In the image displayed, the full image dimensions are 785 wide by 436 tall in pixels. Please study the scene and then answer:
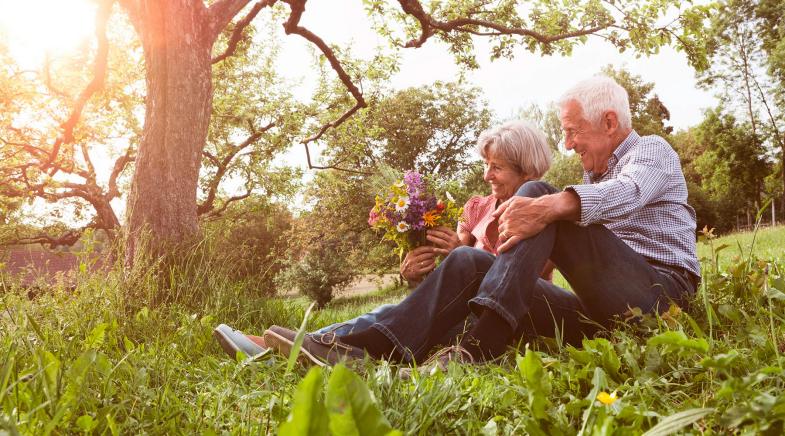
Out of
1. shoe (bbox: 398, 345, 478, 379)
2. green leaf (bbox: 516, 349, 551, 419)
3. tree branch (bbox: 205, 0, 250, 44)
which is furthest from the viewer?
tree branch (bbox: 205, 0, 250, 44)

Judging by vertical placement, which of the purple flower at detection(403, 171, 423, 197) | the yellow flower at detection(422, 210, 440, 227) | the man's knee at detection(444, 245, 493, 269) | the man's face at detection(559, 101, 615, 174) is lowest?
the man's knee at detection(444, 245, 493, 269)

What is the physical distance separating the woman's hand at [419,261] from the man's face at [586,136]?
101 cm

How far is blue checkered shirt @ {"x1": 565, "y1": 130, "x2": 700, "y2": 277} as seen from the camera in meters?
2.53

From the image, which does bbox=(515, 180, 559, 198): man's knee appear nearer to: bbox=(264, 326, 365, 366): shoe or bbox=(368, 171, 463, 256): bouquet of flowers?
bbox=(368, 171, 463, 256): bouquet of flowers

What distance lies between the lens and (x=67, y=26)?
32.9 ft

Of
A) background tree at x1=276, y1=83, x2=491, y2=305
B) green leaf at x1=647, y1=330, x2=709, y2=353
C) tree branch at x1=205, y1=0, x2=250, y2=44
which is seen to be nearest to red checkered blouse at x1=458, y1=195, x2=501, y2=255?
green leaf at x1=647, y1=330, x2=709, y2=353

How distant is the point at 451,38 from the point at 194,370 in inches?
337

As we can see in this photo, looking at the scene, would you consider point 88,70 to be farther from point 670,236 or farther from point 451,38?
point 670,236

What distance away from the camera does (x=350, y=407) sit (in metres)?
0.92

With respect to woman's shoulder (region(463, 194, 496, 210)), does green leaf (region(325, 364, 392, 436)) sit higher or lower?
lower

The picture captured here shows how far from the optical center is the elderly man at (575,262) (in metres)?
2.40

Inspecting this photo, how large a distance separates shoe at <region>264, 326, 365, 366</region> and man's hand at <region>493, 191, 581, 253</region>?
0.89m

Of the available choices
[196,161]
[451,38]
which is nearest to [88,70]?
[451,38]

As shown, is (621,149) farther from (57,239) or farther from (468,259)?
(57,239)
